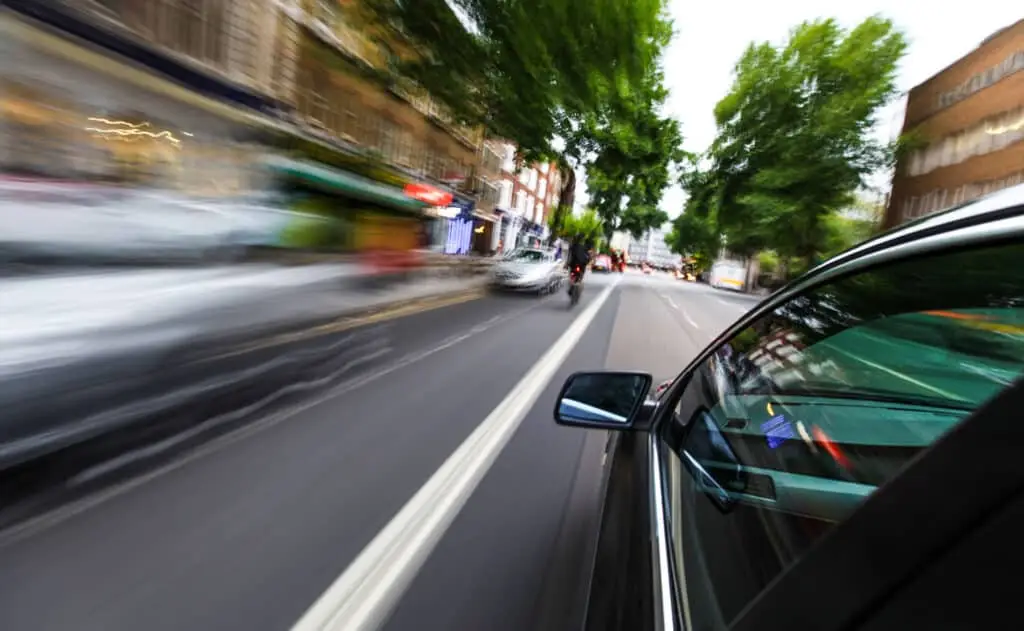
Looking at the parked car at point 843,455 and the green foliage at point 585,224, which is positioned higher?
the green foliage at point 585,224

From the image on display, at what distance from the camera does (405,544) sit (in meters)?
2.71

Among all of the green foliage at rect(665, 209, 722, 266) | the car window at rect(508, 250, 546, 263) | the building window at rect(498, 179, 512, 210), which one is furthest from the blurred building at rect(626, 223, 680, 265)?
the car window at rect(508, 250, 546, 263)

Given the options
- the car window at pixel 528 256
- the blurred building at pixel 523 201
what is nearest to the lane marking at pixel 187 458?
the car window at pixel 528 256

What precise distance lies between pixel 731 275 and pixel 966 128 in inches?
839

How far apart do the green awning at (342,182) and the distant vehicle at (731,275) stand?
35.7 meters

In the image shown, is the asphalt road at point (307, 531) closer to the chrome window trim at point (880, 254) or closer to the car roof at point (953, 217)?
the chrome window trim at point (880, 254)

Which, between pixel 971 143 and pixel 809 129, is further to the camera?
pixel 809 129

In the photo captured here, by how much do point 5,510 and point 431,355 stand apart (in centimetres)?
498

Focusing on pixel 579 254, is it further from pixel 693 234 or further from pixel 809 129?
pixel 693 234

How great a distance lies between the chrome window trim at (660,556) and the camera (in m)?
1.02

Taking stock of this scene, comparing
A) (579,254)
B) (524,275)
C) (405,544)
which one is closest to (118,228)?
(405,544)

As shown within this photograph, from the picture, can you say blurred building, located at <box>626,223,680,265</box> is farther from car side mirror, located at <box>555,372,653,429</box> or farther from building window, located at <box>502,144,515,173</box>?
car side mirror, located at <box>555,372,653,429</box>

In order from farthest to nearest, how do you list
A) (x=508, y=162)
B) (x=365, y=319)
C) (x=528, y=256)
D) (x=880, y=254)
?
1. (x=508, y=162)
2. (x=528, y=256)
3. (x=365, y=319)
4. (x=880, y=254)

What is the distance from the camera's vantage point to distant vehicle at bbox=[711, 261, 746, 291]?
45.6m
